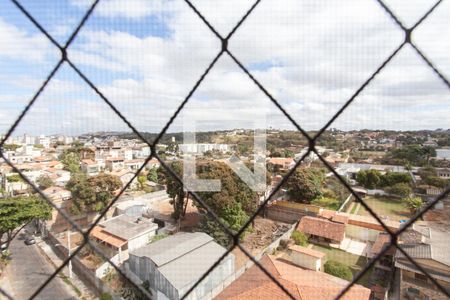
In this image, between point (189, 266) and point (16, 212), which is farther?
point (16, 212)

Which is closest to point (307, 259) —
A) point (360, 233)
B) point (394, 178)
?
point (360, 233)

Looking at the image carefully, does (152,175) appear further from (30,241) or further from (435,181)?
(435,181)

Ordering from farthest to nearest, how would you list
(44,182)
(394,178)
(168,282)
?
(44,182) → (394,178) → (168,282)

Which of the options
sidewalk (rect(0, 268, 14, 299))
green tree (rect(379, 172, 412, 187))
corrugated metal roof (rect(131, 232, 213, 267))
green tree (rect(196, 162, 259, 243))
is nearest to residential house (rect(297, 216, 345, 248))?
green tree (rect(196, 162, 259, 243))

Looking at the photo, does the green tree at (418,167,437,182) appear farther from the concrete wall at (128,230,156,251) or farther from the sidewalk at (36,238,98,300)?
the sidewalk at (36,238,98,300)

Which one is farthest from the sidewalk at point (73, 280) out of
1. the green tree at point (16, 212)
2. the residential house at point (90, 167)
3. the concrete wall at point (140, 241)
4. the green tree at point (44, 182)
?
the residential house at point (90, 167)

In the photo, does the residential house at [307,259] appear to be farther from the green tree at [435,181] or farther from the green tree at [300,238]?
the green tree at [435,181]

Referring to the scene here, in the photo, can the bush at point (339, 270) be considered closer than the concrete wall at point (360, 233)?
Yes
